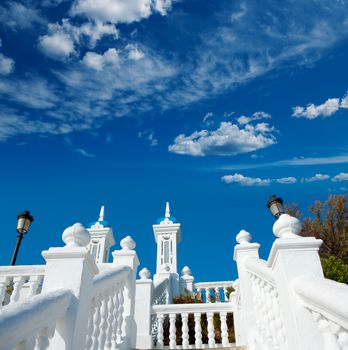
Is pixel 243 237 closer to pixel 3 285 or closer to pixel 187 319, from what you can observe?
pixel 187 319

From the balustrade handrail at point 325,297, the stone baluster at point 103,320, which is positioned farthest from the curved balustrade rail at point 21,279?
the balustrade handrail at point 325,297

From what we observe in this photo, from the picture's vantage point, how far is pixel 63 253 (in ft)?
7.22

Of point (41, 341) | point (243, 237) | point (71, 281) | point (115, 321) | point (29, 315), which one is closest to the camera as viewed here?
point (29, 315)

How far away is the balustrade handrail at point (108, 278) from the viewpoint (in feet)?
9.19

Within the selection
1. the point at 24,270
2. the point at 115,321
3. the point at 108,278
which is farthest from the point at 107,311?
the point at 24,270

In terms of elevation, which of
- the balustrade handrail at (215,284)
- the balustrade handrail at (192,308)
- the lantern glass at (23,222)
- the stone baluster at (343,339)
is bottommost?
the stone baluster at (343,339)

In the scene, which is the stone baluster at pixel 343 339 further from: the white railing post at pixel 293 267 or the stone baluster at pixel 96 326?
the stone baluster at pixel 96 326

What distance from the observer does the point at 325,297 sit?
1601 millimetres

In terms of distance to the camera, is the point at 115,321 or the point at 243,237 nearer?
the point at 115,321

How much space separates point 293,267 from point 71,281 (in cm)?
157

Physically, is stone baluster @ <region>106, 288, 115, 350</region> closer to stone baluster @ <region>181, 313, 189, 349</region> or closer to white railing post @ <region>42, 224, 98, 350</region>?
white railing post @ <region>42, 224, 98, 350</region>

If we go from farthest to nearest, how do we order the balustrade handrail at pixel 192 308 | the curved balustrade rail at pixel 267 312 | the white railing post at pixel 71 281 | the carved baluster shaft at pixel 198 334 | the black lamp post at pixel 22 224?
the black lamp post at pixel 22 224 → the balustrade handrail at pixel 192 308 → the carved baluster shaft at pixel 198 334 → the curved balustrade rail at pixel 267 312 → the white railing post at pixel 71 281

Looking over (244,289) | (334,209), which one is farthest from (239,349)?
(334,209)

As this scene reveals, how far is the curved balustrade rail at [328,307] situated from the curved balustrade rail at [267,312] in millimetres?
732
